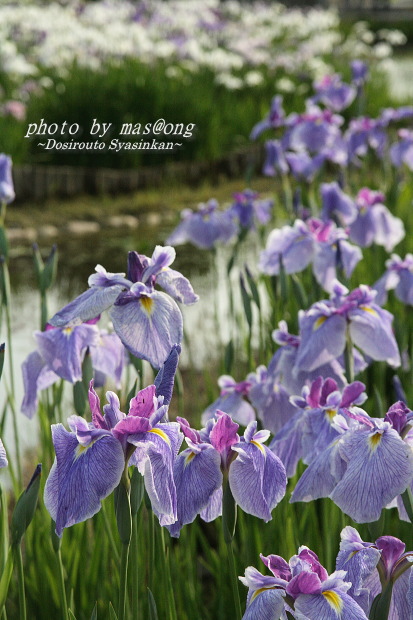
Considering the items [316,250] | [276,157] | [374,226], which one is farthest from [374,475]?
[276,157]

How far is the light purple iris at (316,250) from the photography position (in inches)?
90.5

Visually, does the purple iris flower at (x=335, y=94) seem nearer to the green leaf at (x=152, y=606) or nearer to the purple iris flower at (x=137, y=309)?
the purple iris flower at (x=137, y=309)

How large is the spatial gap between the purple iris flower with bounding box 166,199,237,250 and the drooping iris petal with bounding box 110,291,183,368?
1.73m

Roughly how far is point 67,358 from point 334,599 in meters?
0.83

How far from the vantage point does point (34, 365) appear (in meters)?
1.81

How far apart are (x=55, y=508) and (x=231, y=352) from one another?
4.12 ft

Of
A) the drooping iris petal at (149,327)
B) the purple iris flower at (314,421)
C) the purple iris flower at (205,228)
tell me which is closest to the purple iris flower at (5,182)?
the purple iris flower at (205,228)

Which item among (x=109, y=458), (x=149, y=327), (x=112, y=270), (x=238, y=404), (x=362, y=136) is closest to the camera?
(x=109, y=458)

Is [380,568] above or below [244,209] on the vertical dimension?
above

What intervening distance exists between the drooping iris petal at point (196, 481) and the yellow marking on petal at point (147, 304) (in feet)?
0.94

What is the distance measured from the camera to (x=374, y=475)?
1131mm

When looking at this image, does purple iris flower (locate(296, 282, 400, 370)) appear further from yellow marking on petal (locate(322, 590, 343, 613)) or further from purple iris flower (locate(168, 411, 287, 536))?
yellow marking on petal (locate(322, 590, 343, 613))

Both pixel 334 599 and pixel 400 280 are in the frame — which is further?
pixel 400 280

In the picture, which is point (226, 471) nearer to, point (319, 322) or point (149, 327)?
point (149, 327)
